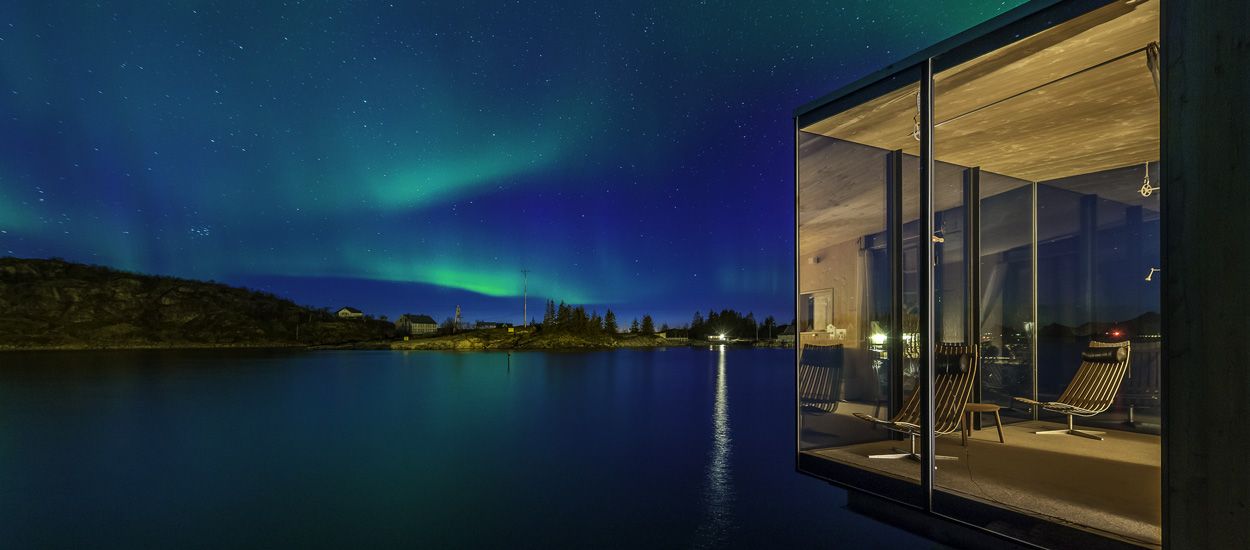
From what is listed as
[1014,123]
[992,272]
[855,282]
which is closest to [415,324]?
[992,272]

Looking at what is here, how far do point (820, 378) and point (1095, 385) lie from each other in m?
3.04

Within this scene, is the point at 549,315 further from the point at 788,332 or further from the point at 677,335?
the point at 788,332

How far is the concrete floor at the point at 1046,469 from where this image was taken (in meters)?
3.82

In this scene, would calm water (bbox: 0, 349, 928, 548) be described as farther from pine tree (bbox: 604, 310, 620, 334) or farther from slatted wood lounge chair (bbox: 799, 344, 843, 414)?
pine tree (bbox: 604, 310, 620, 334)

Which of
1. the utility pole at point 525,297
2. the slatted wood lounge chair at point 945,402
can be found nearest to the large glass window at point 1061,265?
the slatted wood lounge chair at point 945,402

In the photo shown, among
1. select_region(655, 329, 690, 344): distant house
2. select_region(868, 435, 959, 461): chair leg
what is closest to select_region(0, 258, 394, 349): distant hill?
select_region(655, 329, 690, 344): distant house

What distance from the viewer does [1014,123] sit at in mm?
5797

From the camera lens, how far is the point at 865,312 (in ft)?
22.4

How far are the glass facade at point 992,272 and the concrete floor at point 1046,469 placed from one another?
26 millimetres

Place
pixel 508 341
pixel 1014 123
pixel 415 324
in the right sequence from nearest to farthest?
pixel 1014 123 < pixel 508 341 < pixel 415 324

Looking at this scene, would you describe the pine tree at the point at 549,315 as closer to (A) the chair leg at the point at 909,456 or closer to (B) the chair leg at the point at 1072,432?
(B) the chair leg at the point at 1072,432

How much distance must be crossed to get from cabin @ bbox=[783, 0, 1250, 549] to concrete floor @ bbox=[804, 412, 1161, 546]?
0.03m

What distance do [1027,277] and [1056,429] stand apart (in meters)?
2.07

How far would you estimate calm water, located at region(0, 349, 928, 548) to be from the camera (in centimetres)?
842
